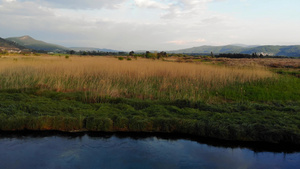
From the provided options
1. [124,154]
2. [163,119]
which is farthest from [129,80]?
[124,154]

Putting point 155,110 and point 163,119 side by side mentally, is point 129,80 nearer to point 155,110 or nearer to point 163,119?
point 155,110

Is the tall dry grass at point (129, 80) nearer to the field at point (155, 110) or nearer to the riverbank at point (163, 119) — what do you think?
the field at point (155, 110)

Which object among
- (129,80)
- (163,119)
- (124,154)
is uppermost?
(129,80)

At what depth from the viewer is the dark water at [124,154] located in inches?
169

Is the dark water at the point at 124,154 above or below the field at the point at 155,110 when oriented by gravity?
below

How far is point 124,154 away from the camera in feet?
15.4

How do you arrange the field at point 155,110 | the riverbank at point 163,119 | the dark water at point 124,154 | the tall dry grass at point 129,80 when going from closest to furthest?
the dark water at point 124,154 < the riverbank at point 163,119 < the field at point 155,110 < the tall dry grass at point 129,80

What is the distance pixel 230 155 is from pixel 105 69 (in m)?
9.62

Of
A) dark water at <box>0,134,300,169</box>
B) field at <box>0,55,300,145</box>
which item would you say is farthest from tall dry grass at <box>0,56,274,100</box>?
dark water at <box>0,134,300,169</box>

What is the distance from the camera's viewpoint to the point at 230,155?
4801 mm

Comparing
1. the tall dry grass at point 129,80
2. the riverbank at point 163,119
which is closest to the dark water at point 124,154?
the riverbank at point 163,119

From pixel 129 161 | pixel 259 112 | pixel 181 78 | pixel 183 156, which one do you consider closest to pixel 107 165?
pixel 129 161

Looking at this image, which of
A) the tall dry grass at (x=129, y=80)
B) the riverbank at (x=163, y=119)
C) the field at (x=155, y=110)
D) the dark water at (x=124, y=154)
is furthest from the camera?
the tall dry grass at (x=129, y=80)

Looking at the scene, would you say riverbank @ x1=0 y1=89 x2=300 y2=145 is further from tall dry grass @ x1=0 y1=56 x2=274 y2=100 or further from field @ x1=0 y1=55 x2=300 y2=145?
tall dry grass @ x1=0 y1=56 x2=274 y2=100
